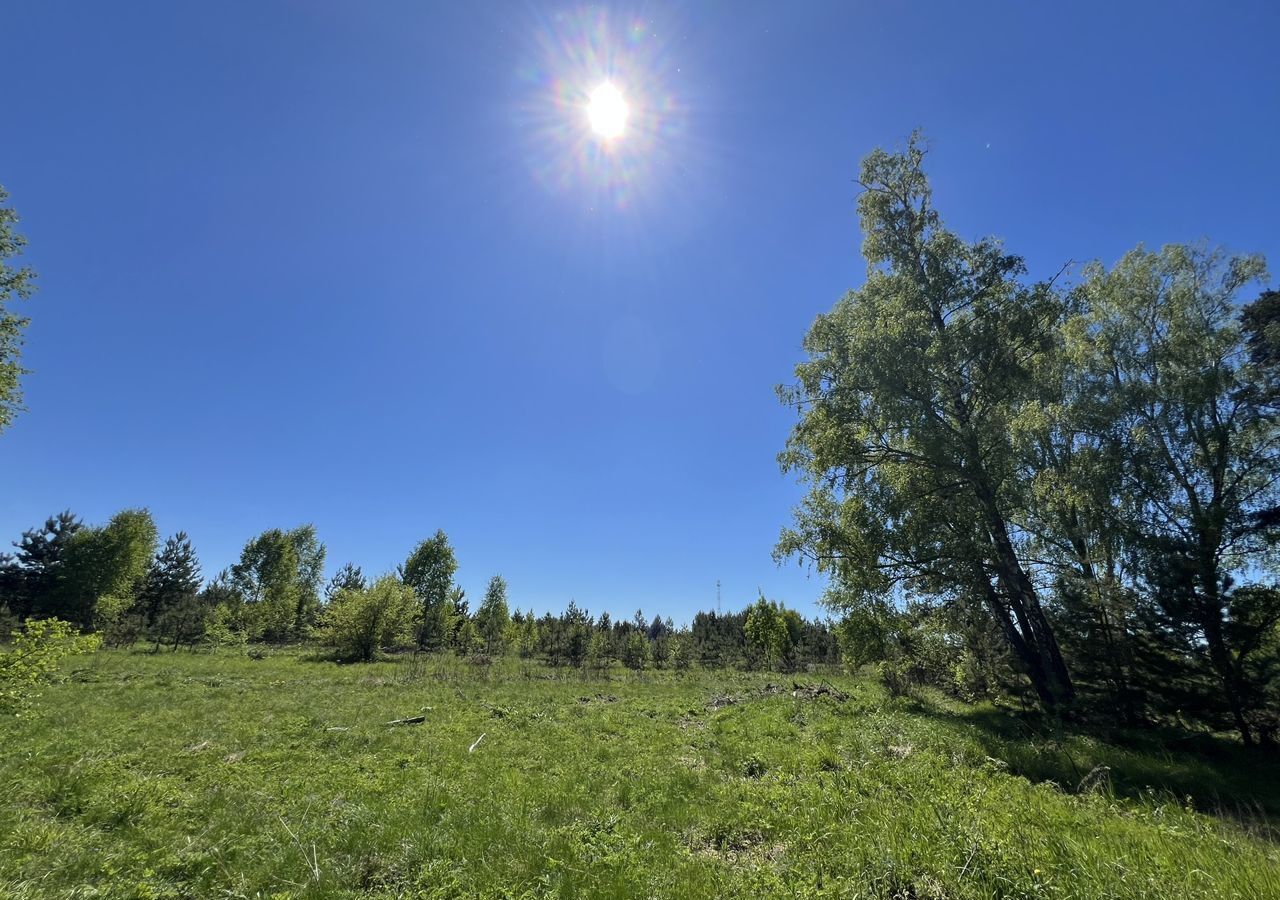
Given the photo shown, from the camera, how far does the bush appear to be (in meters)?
37.7

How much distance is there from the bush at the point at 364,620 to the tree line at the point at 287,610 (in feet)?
0.31

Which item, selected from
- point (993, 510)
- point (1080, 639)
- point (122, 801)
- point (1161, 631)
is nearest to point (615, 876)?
point (122, 801)

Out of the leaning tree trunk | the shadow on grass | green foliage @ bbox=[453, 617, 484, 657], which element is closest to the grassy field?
the shadow on grass

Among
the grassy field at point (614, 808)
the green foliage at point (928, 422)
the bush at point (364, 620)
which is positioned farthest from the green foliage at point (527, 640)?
the green foliage at point (928, 422)

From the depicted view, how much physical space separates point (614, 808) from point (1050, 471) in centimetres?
1623

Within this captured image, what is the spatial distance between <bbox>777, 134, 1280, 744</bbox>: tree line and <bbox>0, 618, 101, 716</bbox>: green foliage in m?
20.3

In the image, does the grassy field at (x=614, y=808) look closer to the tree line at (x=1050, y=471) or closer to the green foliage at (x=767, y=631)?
the tree line at (x=1050, y=471)

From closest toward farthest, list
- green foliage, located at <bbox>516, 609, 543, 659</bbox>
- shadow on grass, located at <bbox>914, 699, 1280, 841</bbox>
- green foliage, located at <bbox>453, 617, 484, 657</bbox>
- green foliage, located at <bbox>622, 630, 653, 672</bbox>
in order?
shadow on grass, located at <bbox>914, 699, 1280, 841</bbox>
green foliage, located at <bbox>622, 630, 653, 672</bbox>
green foliage, located at <bbox>453, 617, 484, 657</bbox>
green foliage, located at <bbox>516, 609, 543, 659</bbox>

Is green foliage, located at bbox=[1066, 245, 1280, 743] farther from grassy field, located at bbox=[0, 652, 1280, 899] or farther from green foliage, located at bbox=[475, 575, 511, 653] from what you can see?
green foliage, located at bbox=[475, 575, 511, 653]

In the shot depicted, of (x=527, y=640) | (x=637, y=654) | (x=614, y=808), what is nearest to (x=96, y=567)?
(x=527, y=640)

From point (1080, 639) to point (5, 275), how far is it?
33924 millimetres

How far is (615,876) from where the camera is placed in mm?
5664

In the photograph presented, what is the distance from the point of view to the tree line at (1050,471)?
1326cm

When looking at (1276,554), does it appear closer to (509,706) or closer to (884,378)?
(884,378)
